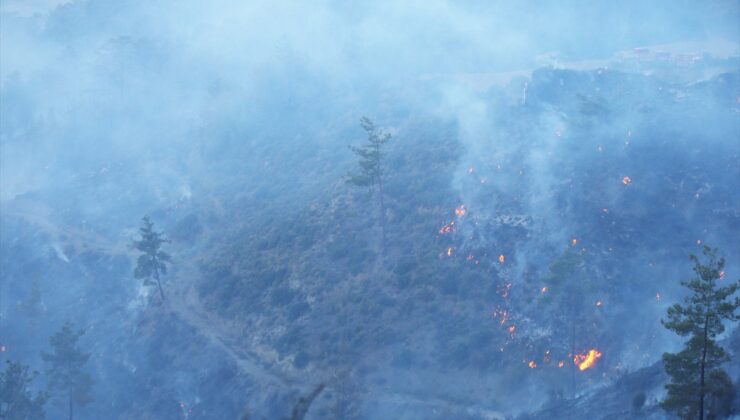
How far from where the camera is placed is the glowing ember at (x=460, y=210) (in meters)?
52.7

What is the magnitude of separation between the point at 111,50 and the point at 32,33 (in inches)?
2289

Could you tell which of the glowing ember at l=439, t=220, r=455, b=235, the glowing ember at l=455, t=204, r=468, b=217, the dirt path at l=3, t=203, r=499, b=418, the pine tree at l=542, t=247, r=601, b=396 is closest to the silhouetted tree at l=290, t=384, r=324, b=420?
the dirt path at l=3, t=203, r=499, b=418

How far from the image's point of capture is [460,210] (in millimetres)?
53094

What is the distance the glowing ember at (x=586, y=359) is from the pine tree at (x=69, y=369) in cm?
4186

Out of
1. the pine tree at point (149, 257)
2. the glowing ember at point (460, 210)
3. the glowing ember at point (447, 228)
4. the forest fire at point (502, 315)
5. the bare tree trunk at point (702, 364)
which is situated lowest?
the bare tree trunk at point (702, 364)

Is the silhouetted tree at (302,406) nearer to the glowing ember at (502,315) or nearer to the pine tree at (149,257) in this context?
the glowing ember at (502,315)

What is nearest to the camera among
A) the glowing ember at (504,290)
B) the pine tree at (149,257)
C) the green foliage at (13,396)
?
the green foliage at (13,396)

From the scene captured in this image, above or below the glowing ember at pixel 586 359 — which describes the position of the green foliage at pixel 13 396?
below

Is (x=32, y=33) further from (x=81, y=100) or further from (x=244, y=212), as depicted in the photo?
(x=244, y=212)

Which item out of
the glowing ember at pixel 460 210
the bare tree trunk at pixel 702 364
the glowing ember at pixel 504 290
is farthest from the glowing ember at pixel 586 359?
the glowing ember at pixel 460 210

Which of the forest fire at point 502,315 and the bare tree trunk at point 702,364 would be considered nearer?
the bare tree trunk at point 702,364

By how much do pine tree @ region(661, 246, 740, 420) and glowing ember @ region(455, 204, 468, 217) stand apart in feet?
98.9

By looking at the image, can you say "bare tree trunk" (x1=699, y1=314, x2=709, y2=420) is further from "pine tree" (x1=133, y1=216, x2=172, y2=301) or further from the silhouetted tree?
"pine tree" (x1=133, y1=216, x2=172, y2=301)

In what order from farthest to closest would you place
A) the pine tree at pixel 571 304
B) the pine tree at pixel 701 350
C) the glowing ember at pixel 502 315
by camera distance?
the glowing ember at pixel 502 315 < the pine tree at pixel 571 304 < the pine tree at pixel 701 350
